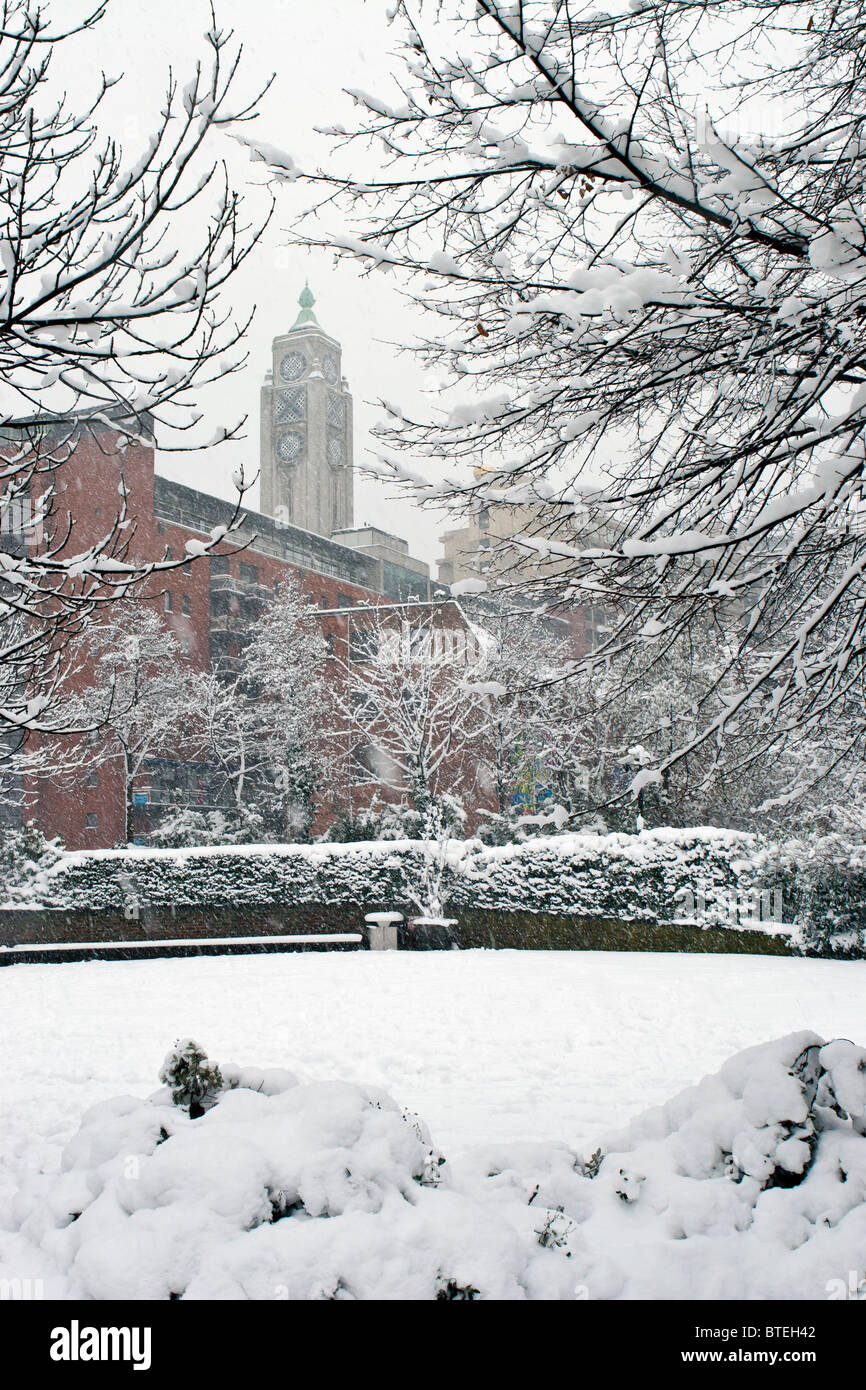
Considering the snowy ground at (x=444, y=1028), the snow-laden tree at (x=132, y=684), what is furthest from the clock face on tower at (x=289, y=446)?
the snowy ground at (x=444, y=1028)

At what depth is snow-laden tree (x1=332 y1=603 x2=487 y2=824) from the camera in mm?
26156

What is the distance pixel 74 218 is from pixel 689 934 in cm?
1504

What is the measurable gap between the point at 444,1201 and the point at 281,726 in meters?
30.0

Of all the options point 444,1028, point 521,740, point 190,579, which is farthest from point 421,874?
point 190,579

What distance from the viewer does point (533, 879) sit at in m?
18.4

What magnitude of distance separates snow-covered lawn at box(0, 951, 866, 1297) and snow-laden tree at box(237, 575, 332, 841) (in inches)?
629

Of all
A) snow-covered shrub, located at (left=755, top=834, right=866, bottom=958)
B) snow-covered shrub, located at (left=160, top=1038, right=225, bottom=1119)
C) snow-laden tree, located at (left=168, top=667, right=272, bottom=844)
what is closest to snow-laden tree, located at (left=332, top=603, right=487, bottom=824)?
snow-laden tree, located at (left=168, top=667, right=272, bottom=844)

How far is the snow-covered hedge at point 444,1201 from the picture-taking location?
3.42 metres

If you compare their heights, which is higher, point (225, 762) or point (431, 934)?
point (225, 762)

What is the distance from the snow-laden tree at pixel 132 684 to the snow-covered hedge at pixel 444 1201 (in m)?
23.6

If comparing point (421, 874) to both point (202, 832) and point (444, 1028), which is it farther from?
point (202, 832)

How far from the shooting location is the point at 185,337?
15.0 feet

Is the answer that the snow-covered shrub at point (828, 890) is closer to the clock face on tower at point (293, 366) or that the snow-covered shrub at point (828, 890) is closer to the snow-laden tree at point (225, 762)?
the snow-laden tree at point (225, 762)
